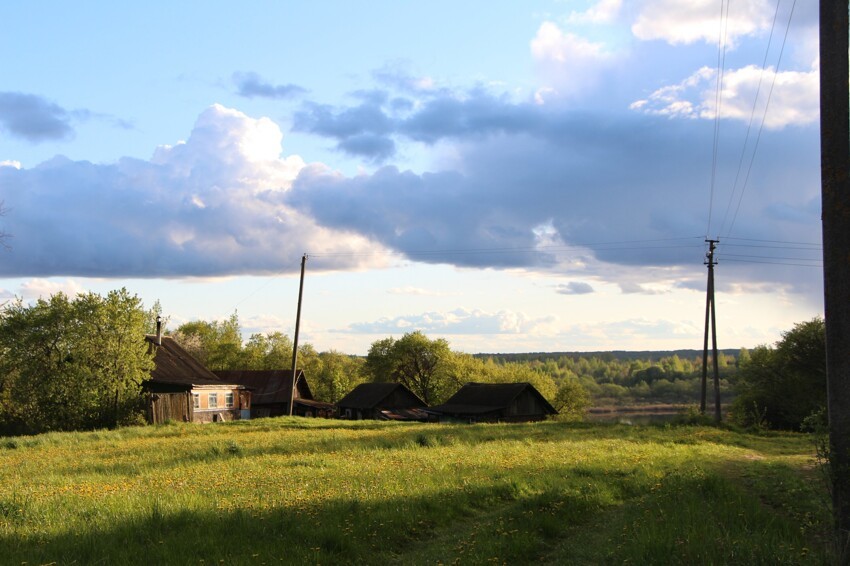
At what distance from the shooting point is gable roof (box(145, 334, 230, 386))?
52.9 m

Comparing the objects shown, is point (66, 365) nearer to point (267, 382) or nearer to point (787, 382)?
point (267, 382)

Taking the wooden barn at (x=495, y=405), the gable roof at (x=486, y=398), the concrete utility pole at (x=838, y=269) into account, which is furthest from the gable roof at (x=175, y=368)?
the concrete utility pole at (x=838, y=269)

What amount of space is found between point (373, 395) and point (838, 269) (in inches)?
2636

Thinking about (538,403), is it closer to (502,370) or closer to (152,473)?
(502,370)

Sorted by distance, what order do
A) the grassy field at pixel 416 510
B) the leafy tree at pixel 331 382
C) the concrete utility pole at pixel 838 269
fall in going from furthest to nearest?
the leafy tree at pixel 331 382, the grassy field at pixel 416 510, the concrete utility pole at pixel 838 269

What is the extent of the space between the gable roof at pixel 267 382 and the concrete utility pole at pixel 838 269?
222 feet

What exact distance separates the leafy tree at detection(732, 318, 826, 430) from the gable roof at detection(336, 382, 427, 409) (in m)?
35.9

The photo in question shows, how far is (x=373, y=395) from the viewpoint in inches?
2874

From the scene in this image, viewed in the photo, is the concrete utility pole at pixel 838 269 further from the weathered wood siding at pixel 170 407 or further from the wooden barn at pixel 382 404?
the wooden barn at pixel 382 404

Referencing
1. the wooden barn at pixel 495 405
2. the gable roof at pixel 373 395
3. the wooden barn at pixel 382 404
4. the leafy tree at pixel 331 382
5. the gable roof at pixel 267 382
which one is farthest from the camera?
the leafy tree at pixel 331 382

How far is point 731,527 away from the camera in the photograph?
9055 mm

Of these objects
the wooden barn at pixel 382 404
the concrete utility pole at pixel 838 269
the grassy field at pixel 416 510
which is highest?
the concrete utility pole at pixel 838 269

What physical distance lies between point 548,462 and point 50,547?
12.9m

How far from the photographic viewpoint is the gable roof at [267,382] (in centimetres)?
7281
